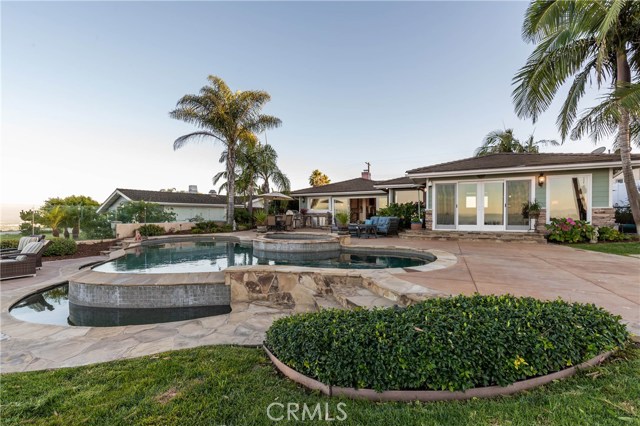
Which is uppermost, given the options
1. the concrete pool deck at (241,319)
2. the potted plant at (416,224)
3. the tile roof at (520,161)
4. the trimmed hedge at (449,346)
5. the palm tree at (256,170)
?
the palm tree at (256,170)

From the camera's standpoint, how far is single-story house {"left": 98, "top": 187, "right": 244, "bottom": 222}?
2028 centimetres

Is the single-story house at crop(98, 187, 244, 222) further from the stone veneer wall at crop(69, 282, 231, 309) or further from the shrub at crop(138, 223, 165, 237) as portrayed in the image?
the stone veneer wall at crop(69, 282, 231, 309)

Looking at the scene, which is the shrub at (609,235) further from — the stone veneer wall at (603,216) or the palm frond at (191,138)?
the palm frond at (191,138)

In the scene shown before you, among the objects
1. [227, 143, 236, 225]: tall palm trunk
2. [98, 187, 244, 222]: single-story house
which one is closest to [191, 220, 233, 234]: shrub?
[227, 143, 236, 225]: tall palm trunk

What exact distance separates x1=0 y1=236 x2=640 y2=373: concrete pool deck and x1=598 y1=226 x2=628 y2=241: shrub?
5.15 meters

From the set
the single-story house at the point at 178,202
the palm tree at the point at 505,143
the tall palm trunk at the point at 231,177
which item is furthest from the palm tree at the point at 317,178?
the tall palm trunk at the point at 231,177

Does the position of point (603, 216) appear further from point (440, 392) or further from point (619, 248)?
point (440, 392)

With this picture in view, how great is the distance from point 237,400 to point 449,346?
163 cm

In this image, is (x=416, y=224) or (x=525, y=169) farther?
(x=416, y=224)

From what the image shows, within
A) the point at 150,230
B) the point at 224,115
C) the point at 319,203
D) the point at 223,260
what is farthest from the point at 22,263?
the point at 319,203

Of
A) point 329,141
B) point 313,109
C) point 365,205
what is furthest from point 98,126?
point 365,205

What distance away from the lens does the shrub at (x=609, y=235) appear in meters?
9.66

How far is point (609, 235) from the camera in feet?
31.9

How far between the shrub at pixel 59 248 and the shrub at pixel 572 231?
18.1m
